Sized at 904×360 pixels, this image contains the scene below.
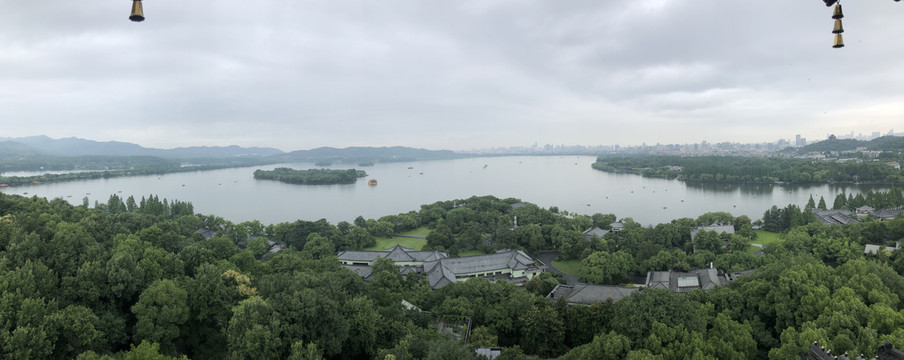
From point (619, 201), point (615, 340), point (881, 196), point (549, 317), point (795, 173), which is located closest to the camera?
point (615, 340)

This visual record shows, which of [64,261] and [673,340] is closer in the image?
[673,340]

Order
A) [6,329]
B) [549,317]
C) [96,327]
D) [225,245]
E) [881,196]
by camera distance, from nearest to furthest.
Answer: [6,329], [96,327], [549,317], [225,245], [881,196]

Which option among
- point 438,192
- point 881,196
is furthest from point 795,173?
point 438,192

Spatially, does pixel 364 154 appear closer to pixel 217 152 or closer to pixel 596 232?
pixel 217 152

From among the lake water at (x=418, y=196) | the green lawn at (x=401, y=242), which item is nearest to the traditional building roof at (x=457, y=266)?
the green lawn at (x=401, y=242)

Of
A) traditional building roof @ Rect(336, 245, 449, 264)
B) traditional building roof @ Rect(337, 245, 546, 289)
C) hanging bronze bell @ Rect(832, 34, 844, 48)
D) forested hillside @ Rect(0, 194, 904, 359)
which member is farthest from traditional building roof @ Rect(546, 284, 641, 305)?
hanging bronze bell @ Rect(832, 34, 844, 48)

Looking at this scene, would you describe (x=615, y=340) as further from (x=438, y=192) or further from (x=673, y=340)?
(x=438, y=192)
